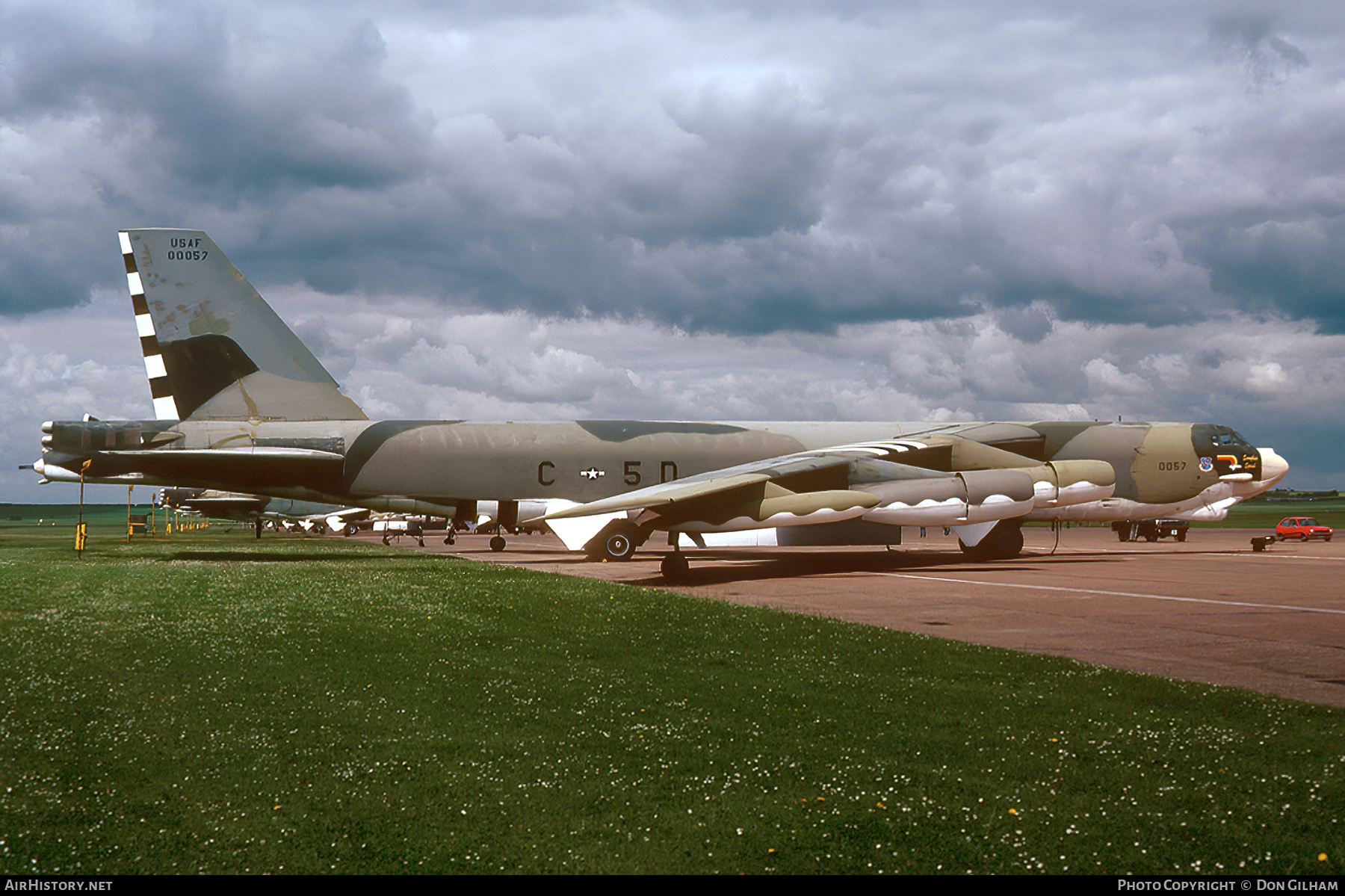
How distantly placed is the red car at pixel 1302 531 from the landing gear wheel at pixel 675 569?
4118 centimetres

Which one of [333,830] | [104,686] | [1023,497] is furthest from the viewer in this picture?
[1023,497]

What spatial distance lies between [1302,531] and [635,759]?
51.3 meters

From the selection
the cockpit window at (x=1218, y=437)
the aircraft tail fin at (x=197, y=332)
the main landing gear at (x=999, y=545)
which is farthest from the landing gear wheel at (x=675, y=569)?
the cockpit window at (x=1218, y=437)

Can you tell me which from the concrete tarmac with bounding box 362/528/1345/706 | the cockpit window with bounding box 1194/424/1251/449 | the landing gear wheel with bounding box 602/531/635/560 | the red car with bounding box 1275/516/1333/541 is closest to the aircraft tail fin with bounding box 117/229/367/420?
the concrete tarmac with bounding box 362/528/1345/706

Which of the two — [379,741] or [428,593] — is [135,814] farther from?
[428,593]

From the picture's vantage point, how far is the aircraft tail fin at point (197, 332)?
25.4 meters

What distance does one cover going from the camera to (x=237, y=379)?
25.6 m

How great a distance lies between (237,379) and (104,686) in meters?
20.7

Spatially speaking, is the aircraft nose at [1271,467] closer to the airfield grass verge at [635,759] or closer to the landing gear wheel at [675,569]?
the landing gear wheel at [675,569]

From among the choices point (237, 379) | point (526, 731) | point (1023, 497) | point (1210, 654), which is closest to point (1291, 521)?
point (1023, 497)

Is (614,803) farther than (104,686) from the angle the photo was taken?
No

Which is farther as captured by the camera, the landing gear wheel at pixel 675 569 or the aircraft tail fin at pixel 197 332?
the aircraft tail fin at pixel 197 332
